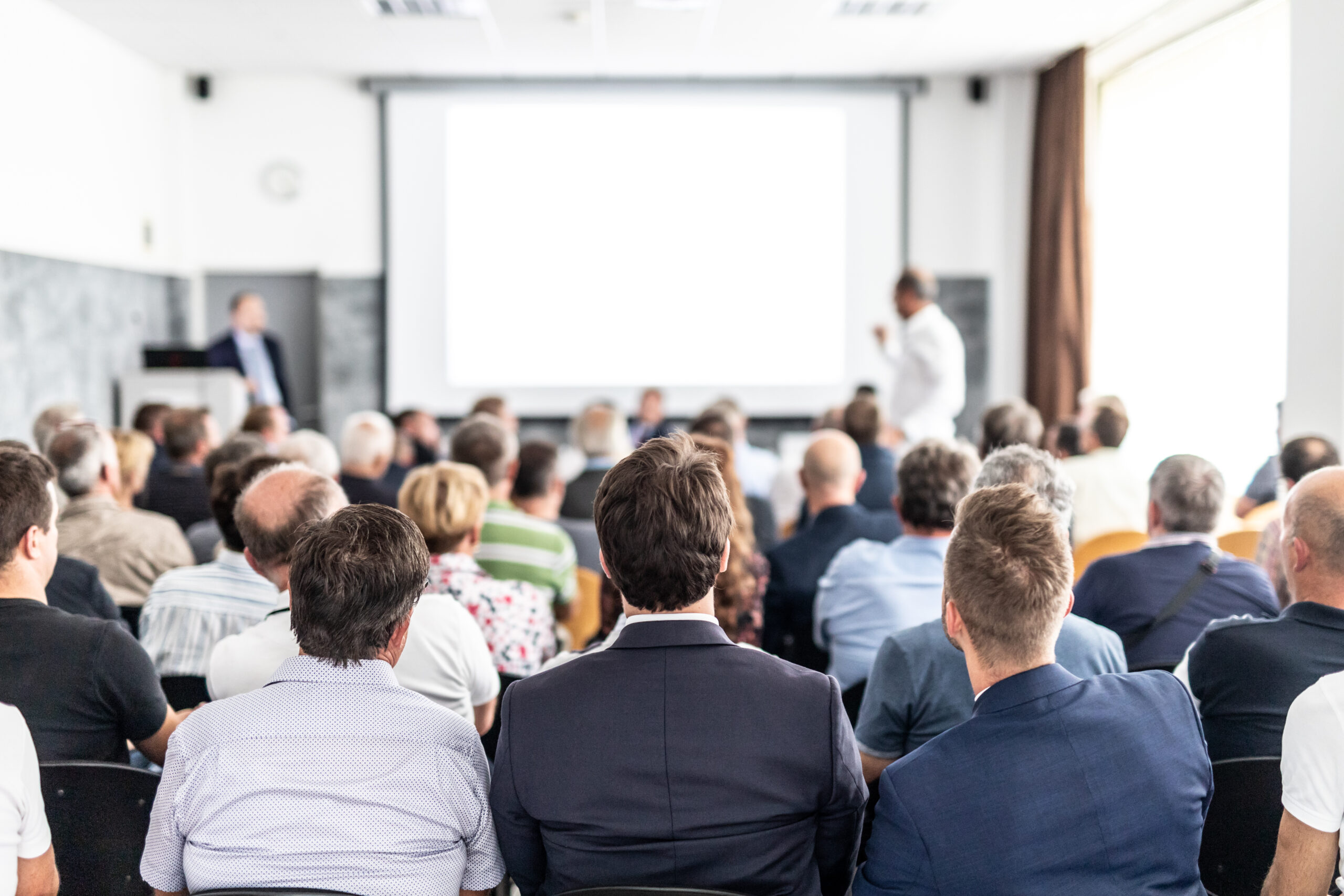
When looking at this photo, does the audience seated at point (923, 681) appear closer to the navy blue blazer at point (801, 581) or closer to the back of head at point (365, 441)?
the navy blue blazer at point (801, 581)

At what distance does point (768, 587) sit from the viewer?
3.05 m

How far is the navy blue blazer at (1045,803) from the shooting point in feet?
4.34

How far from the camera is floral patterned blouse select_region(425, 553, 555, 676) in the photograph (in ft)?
8.36

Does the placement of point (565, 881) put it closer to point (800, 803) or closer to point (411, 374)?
point (800, 803)

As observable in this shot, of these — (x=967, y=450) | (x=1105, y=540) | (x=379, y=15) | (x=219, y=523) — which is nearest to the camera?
(x=219, y=523)

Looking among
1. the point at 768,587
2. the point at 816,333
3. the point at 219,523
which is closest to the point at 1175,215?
the point at 816,333

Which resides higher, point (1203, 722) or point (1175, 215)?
point (1175, 215)

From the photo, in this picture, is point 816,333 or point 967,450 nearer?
point 967,450

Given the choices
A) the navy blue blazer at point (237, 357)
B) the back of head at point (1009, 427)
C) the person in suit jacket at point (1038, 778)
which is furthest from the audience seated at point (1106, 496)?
the navy blue blazer at point (237, 357)

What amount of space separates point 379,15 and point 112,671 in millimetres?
5669

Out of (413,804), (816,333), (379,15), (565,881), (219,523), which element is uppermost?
(379,15)

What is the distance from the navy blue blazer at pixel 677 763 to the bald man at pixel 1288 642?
2.63 feet

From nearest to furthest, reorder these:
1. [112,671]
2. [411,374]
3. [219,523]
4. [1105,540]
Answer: [112,671] → [219,523] → [1105,540] → [411,374]

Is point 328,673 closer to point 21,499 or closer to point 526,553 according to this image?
point 21,499
